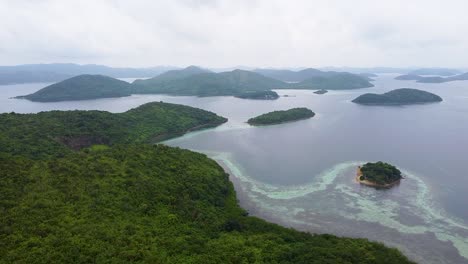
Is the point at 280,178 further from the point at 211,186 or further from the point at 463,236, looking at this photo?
the point at 463,236

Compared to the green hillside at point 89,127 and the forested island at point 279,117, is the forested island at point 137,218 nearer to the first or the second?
the green hillside at point 89,127

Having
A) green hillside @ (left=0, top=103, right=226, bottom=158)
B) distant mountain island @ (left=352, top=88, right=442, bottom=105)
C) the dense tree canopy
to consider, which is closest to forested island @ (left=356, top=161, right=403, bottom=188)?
the dense tree canopy

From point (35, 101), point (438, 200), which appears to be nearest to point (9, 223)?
point (438, 200)

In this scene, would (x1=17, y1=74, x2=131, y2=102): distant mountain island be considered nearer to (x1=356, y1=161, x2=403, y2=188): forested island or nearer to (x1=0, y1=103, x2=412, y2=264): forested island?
(x1=0, y1=103, x2=412, y2=264): forested island

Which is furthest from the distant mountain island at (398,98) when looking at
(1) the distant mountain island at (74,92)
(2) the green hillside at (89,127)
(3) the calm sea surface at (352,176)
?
(1) the distant mountain island at (74,92)

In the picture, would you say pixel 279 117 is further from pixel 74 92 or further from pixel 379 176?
pixel 74 92

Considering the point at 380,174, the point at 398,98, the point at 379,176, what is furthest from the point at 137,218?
the point at 398,98
